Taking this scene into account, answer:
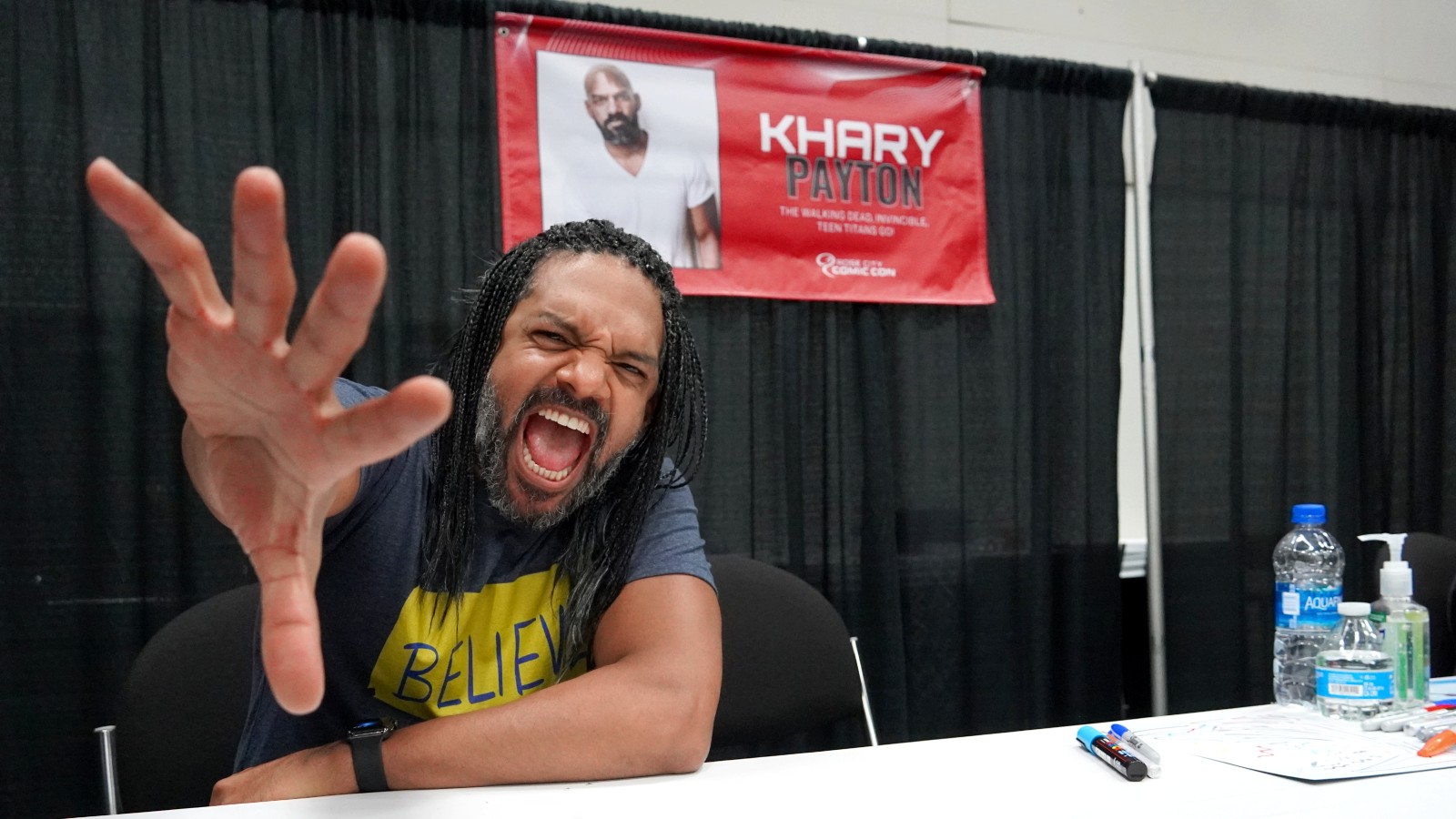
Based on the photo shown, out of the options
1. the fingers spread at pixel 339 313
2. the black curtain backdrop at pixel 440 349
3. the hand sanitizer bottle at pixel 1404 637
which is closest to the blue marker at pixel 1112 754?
the hand sanitizer bottle at pixel 1404 637

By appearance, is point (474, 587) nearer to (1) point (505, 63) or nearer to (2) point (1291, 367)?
(1) point (505, 63)

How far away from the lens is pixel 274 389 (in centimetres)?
68

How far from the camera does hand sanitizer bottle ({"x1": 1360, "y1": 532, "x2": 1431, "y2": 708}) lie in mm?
1300

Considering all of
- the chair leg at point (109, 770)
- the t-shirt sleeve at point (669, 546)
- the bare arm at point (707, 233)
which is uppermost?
the bare arm at point (707, 233)

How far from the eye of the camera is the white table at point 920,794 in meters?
0.90

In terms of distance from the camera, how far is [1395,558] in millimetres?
1353

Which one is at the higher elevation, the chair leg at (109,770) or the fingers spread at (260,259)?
the fingers spread at (260,259)

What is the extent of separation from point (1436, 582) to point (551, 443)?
79.0 inches

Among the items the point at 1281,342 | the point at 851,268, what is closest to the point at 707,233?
the point at 851,268

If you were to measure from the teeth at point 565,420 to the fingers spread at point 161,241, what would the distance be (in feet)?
2.06

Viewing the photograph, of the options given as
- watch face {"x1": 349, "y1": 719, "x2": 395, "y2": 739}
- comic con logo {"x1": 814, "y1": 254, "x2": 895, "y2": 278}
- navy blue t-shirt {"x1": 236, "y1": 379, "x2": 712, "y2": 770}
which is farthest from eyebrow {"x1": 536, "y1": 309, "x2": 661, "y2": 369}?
comic con logo {"x1": 814, "y1": 254, "x2": 895, "y2": 278}

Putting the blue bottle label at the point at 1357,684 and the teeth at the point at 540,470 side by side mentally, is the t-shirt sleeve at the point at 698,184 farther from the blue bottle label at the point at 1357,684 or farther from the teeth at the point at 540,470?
the blue bottle label at the point at 1357,684

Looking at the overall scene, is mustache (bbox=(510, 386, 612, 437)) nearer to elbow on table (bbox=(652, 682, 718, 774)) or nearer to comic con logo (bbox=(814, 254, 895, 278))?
elbow on table (bbox=(652, 682, 718, 774))

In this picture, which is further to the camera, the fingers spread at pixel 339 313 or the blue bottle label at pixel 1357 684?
the blue bottle label at pixel 1357 684
